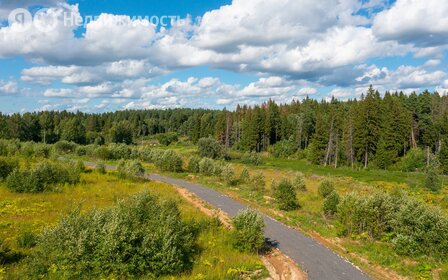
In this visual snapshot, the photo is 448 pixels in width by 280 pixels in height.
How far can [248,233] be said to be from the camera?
1716 cm

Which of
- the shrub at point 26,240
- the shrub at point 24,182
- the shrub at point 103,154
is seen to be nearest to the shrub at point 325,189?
the shrub at point 26,240

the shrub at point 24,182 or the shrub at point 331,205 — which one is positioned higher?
the shrub at point 24,182

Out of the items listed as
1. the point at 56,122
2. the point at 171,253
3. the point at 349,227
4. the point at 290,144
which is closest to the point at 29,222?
the point at 171,253

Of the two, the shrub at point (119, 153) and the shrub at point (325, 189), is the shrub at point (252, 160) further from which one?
the shrub at point (325, 189)

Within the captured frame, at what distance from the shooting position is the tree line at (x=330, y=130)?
72000mm

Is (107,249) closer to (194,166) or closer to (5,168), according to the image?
(5,168)

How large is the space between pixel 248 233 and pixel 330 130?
64687 millimetres

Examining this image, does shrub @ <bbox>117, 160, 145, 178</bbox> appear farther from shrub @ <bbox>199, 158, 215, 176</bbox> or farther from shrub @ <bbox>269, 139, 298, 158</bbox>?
shrub @ <bbox>269, 139, 298, 158</bbox>

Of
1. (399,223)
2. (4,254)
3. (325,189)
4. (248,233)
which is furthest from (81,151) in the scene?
(399,223)

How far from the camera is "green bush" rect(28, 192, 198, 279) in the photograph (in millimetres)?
12422

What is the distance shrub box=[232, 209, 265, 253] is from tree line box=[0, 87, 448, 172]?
59569 millimetres

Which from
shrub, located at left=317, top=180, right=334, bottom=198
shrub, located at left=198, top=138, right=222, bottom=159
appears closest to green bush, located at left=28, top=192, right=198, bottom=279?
shrub, located at left=317, top=180, right=334, bottom=198

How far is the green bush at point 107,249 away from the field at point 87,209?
0.81 metres

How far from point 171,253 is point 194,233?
4.85 metres
